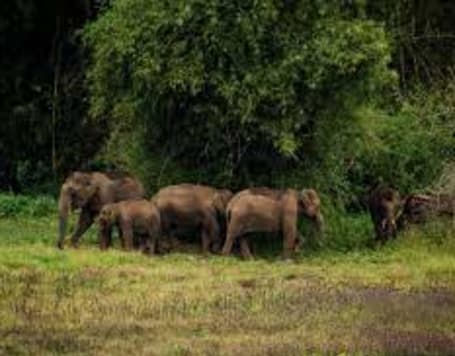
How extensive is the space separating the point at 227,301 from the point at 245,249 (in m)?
4.85

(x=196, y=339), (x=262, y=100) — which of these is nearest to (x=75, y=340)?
(x=196, y=339)

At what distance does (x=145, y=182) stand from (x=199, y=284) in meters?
5.92

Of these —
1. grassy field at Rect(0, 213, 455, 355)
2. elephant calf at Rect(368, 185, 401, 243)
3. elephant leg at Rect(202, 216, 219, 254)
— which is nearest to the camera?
grassy field at Rect(0, 213, 455, 355)

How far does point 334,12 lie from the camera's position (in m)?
19.6

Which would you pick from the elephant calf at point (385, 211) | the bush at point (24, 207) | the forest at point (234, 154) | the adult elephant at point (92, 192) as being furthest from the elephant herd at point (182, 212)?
the bush at point (24, 207)

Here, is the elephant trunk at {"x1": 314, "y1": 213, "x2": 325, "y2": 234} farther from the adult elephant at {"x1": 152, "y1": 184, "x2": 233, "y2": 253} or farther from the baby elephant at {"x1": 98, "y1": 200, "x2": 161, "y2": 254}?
the baby elephant at {"x1": 98, "y1": 200, "x2": 161, "y2": 254}

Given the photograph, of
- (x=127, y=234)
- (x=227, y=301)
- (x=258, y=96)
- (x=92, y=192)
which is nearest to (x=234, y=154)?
(x=258, y=96)

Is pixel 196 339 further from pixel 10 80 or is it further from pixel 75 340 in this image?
pixel 10 80

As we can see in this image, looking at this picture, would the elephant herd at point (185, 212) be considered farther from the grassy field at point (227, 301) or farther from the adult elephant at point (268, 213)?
the grassy field at point (227, 301)

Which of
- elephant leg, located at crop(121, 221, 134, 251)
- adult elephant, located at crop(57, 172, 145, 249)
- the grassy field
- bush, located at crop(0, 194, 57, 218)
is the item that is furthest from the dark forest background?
elephant leg, located at crop(121, 221, 134, 251)

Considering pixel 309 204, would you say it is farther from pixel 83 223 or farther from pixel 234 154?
pixel 83 223

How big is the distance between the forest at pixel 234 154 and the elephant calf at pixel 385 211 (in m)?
0.32

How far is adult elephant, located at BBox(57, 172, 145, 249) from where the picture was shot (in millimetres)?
19281

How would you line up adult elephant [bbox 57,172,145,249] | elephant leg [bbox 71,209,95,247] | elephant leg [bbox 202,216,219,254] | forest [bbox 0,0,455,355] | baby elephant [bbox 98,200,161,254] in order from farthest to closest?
elephant leg [bbox 71,209,95,247] → adult elephant [bbox 57,172,145,249] → elephant leg [bbox 202,216,219,254] → baby elephant [bbox 98,200,161,254] → forest [bbox 0,0,455,355]
